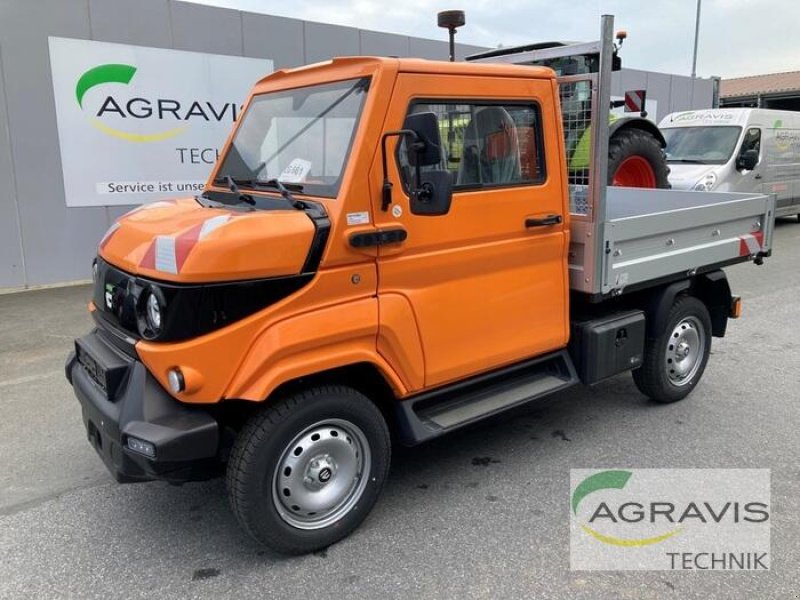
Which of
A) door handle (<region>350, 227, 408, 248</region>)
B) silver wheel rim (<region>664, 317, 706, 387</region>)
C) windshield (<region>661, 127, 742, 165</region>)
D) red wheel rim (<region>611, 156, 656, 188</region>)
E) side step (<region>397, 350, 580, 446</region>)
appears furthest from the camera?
windshield (<region>661, 127, 742, 165</region>)

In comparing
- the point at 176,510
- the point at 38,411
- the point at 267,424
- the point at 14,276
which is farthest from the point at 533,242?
the point at 14,276

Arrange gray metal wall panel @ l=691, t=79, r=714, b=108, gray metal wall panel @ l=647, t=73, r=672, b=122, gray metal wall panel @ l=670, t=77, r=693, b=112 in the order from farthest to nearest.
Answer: gray metal wall panel @ l=691, t=79, r=714, b=108 < gray metal wall panel @ l=670, t=77, r=693, b=112 < gray metal wall panel @ l=647, t=73, r=672, b=122

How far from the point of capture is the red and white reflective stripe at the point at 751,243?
502cm

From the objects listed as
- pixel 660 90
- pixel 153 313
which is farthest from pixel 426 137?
pixel 660 90

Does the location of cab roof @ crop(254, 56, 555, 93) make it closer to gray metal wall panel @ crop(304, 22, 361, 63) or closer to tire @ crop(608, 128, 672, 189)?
tire @ crop(608, 128, 672, 189)

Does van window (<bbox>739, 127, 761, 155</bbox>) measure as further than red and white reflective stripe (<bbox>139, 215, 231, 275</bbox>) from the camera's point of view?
Yes

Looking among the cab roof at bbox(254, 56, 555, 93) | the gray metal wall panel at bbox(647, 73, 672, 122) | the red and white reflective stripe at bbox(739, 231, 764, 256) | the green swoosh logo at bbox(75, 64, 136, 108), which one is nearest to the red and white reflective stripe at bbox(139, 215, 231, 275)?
the cab roof at bbox(254, 56, 555, 93)

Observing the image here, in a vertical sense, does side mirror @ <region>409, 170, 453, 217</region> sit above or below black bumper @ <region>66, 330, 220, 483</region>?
above

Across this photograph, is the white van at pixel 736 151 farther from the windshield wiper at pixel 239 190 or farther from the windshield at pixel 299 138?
the windshield wiper at pixel 239 190

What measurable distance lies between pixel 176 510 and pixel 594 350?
8.40ft

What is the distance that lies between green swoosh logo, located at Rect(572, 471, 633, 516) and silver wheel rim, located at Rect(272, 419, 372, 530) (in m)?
1.20

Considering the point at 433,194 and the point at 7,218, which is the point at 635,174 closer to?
the point at 433,194

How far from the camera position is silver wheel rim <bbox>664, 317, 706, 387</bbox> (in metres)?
4.77

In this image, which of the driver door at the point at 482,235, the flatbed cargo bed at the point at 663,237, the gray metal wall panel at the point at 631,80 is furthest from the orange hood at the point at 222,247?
the gray metal wall panel at the point at 631,80
